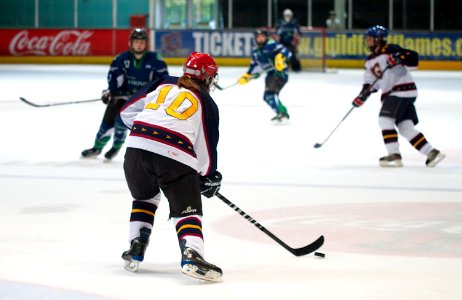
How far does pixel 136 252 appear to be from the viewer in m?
4.62

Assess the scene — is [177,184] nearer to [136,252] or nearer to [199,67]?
[136,252]

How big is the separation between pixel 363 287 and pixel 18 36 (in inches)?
875

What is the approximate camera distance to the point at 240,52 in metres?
24.5

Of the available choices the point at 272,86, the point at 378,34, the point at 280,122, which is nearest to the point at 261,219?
the point at 378,34

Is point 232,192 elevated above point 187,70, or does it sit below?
below

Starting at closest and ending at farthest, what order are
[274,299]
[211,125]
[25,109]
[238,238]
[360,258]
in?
1. [274,299]
2. [211,125]
3. [360,258]
4. [238,238]
5. [25,109]

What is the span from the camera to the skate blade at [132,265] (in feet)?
15.3

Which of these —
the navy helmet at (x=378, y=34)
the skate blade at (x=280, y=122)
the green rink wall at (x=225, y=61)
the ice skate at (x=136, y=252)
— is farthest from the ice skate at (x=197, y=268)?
the green rink wall at (x=225, y=61)

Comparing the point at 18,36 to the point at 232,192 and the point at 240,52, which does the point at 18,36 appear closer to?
the point at 240,52

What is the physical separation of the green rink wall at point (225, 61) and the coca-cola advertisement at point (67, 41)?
0.34 feet

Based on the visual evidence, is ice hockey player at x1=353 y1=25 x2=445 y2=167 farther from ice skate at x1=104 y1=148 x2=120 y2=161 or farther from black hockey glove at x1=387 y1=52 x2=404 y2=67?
ice skate at x1=104 y1=148 x2=120 y2=161

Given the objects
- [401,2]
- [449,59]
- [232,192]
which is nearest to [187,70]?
[232,192]

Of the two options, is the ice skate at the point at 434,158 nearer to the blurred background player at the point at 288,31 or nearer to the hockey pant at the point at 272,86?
the hockey pant at the point at 272,86

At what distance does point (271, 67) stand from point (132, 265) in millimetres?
7952
